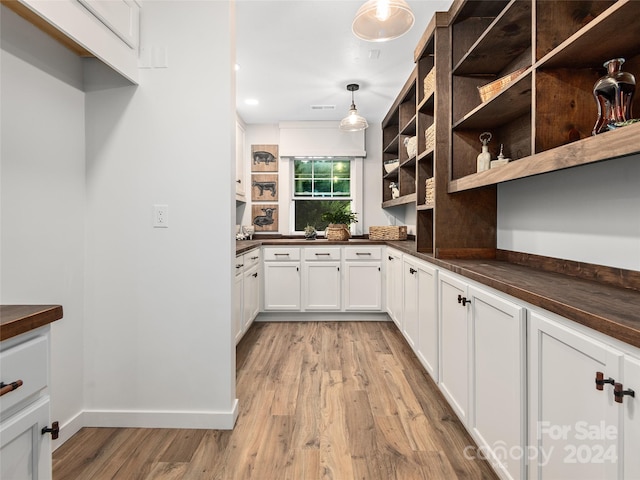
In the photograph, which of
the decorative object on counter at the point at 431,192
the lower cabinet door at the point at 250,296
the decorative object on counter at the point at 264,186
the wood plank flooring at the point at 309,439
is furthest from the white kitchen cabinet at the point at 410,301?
the decorative object on counter at the point at 264,186

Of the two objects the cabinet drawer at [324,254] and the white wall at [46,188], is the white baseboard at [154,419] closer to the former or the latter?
the white wall at [46,188]

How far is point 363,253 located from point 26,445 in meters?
3.54

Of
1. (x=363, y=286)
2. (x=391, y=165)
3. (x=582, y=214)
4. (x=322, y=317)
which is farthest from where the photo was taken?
(x=391, y=165)

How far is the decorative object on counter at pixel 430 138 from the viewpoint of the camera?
2585mm

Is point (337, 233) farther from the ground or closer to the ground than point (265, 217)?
closer to the ground

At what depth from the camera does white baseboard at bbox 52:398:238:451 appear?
6.65 ft

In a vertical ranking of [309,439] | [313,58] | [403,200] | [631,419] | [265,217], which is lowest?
[309,439]

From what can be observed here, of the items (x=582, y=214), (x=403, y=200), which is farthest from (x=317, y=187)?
(x=582, y=214)

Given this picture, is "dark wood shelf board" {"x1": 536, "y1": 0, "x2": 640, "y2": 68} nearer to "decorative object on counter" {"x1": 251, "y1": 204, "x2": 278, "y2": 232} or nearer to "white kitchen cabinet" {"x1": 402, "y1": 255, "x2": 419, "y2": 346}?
"white kitchen cabinet" {"x1": 402, "y1": 255, "x2": 419, "y2": 346}

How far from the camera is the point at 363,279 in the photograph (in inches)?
167

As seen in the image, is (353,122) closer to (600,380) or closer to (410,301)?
(410,301)

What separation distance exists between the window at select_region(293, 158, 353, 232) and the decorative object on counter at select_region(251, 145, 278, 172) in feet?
0.98

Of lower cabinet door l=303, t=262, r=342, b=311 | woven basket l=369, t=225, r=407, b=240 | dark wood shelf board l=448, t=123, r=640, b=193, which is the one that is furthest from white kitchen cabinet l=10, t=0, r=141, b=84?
woven basket l=369, t=225, r=407, b=240

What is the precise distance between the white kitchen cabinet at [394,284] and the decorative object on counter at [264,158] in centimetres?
207
